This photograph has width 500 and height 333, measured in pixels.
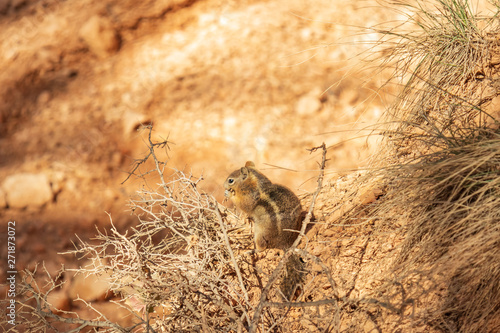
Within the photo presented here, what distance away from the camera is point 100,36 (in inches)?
137

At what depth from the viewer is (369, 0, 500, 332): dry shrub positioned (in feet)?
5.73

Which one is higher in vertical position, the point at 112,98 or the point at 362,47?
the point at 112,98

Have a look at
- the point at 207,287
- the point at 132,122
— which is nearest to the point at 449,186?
the point at 207,287

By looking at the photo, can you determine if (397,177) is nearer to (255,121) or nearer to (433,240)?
(433,240)

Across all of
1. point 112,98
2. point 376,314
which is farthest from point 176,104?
point 376,314

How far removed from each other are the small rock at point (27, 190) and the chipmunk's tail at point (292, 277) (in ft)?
6.36

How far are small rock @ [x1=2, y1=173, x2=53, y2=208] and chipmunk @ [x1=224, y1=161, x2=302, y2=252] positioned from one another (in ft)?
4.70

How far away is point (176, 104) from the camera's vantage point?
345cm

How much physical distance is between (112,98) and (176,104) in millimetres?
532

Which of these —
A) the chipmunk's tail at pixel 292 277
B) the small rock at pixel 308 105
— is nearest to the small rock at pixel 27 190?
the chipmunk's tail at pixel 292 277

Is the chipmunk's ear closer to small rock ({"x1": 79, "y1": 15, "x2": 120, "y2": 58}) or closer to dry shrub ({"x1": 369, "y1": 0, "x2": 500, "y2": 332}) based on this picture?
dry shrub ({"x1": 369, "y1": 0, "x2": 500, "y2": 332})

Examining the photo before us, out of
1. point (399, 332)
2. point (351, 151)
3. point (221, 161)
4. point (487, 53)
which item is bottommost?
point (399, 332)

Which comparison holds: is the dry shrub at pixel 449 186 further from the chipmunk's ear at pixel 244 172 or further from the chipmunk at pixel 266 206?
the chipmunk's ear at pixel 244 172

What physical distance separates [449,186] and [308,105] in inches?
62.3
